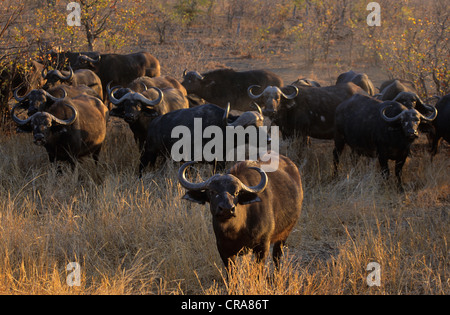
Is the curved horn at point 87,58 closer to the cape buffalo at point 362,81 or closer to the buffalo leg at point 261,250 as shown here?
the cape buffalo at point 362,81

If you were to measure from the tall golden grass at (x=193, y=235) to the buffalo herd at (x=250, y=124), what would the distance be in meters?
0.29

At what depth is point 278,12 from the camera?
23828 mm

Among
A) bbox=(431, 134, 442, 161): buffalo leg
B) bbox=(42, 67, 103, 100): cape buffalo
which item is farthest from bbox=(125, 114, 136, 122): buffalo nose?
bbox=(431, 134, 442, 161): buffalo leg

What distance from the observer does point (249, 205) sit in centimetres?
424

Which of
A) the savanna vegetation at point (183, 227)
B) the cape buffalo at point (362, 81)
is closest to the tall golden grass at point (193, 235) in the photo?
the savanna vegetation at point (183, 227)

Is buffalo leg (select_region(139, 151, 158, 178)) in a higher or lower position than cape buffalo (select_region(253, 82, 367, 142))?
lower

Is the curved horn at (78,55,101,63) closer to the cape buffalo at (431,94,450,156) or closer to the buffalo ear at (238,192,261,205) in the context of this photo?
the cape buffalo at (431,94,450,156)

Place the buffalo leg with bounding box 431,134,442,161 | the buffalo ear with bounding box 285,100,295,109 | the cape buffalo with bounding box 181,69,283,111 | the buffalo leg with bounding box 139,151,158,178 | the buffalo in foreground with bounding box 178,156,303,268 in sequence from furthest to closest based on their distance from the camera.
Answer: the cape buffalo with bounding box 181,69,283,111 → the buffalo ear with bounding box 285,100,295,109 → the buffalo leg with bounding box 431,134,442,161 → the buffalo leg with bounding box 139,151,158,178 → the buffalo in foreground with bounding box 178,156,303,268

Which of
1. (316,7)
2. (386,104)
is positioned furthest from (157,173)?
(316,7)

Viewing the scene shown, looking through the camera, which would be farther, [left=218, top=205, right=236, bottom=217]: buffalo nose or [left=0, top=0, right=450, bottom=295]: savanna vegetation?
[left=0, top=0, right=450, bottom=295]: savanna vegetation

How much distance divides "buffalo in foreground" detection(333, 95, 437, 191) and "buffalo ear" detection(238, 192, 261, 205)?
3.56 m

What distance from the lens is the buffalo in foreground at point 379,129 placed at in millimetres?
6910

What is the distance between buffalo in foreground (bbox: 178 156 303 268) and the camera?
3.83m
